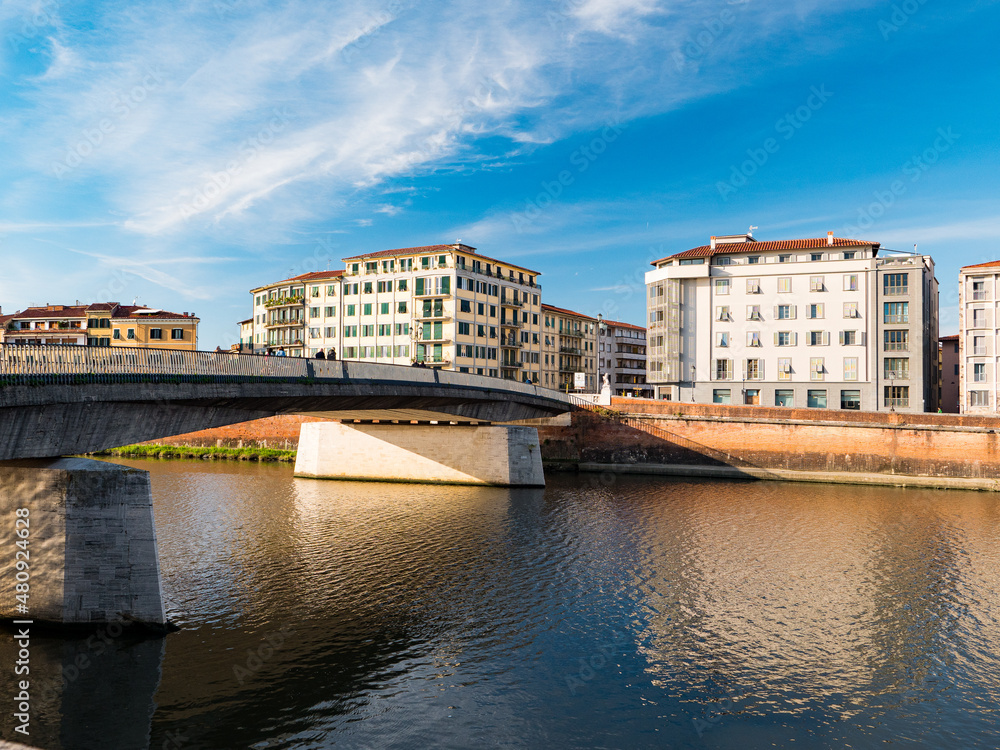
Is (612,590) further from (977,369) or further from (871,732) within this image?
(977,369)

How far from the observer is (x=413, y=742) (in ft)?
47.4

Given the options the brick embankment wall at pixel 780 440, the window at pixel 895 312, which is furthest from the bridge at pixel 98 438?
the window at pixel 895 312

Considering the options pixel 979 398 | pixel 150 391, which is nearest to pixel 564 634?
pixel 150 391

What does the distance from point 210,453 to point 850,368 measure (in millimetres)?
64878

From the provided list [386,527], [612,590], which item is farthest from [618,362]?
[612,590]

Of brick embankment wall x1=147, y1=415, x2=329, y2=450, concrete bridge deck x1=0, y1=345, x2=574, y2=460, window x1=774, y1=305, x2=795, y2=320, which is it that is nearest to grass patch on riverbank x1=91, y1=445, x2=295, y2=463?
brick embankment wall x1=147, y1=415, x2=329, y2=450

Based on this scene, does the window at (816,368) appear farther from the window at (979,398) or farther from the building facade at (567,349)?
the building facade at (567,349)

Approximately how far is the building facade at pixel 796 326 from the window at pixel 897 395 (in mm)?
99

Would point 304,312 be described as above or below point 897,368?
above

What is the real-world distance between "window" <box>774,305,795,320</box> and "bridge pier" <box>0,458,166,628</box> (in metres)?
66.3

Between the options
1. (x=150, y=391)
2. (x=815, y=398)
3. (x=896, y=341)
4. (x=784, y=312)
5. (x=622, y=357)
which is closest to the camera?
(x=150, y=391)

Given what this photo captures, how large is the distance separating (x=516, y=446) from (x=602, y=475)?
1211 cm

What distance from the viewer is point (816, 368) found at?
70.2m

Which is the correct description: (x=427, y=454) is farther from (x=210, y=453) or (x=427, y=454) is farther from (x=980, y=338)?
(x=980, y=338)
